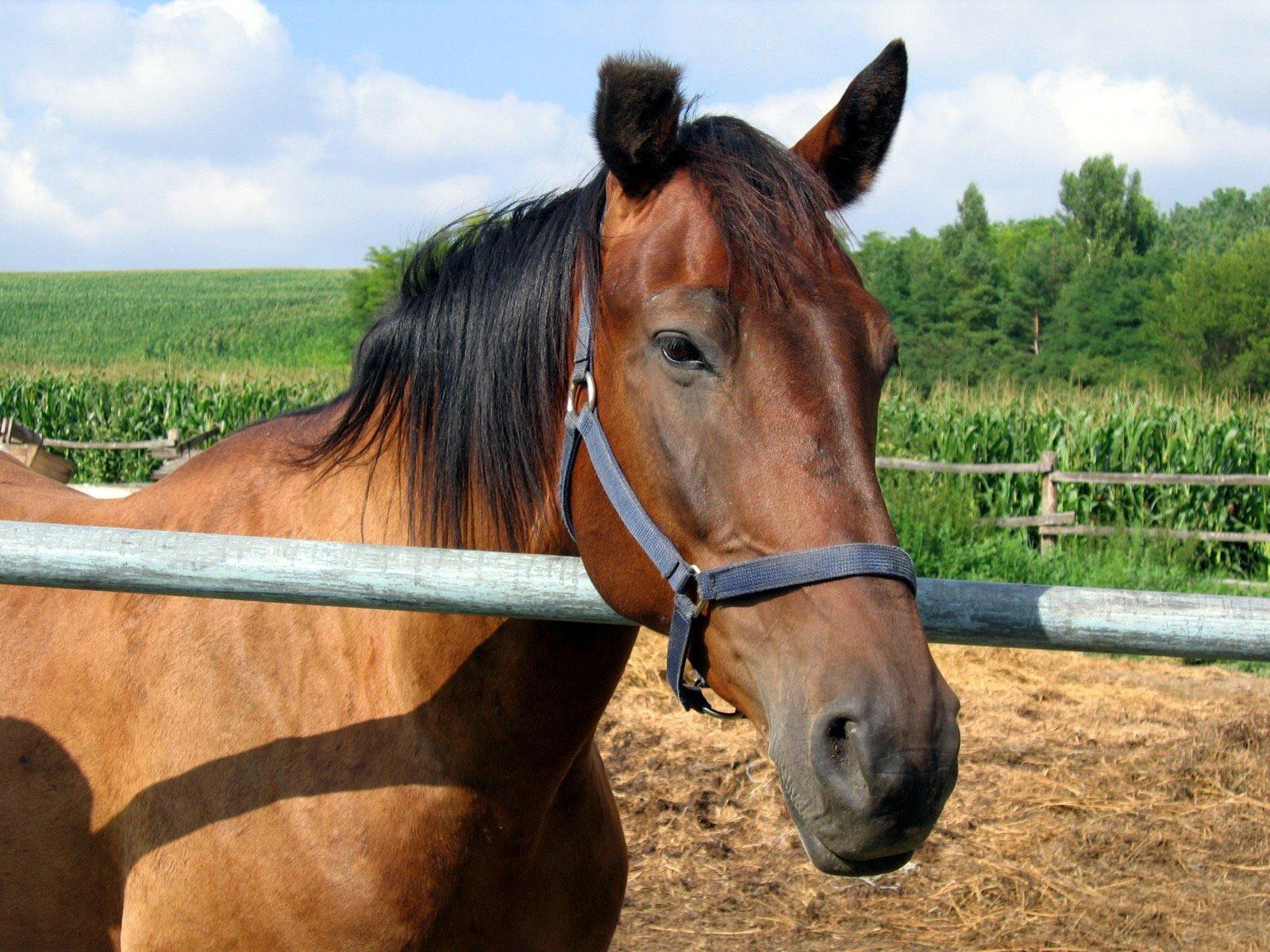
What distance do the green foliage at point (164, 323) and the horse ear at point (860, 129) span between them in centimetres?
2474

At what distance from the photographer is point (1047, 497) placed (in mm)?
12938

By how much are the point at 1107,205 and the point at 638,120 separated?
208ft

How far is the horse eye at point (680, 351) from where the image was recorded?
1.65 metres

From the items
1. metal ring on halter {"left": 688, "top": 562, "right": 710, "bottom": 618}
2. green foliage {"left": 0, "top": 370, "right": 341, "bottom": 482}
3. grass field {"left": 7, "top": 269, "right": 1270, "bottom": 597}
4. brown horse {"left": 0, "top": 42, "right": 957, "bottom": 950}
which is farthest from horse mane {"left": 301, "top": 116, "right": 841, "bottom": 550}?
green foliage {"left": 0, "top": 370, "right": 341, "bottom": 482}

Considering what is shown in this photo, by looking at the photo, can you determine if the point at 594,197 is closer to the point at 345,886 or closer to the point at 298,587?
the point at 298,587

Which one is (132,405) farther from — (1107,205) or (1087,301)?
(1107,205)

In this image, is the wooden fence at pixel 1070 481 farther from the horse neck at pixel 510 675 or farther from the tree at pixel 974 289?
the tree at pixel 974 289

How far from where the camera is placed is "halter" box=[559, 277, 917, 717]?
Result: 1.49 m

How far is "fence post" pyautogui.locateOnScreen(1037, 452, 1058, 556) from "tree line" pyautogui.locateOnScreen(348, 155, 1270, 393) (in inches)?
889

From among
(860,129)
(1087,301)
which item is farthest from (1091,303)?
(860,129)

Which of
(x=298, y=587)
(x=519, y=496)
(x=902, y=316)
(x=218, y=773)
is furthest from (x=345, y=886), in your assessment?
(x=902, y=316)

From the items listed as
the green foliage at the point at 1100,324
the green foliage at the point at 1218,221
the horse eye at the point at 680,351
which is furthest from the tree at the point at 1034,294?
the horse eye at the point at 680,351

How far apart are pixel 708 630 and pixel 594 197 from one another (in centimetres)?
87

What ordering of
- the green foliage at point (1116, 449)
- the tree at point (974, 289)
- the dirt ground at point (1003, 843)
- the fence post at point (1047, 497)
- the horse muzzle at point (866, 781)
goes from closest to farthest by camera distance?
the horse muzzle at point (866, 781)
the dirt ground at point (1003, 843)
the fence post at point (1047, 497)
the green foliage at point (1116, 449)
the tree at point (974, 289)
